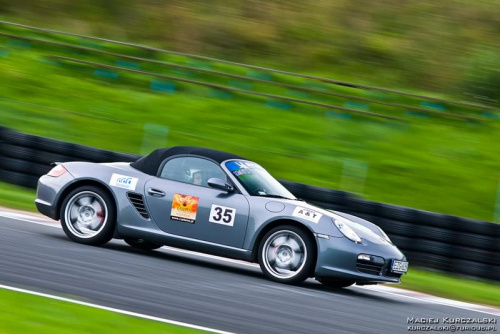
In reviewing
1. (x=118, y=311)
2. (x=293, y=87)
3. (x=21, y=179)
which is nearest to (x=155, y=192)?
(x=118, y=311)

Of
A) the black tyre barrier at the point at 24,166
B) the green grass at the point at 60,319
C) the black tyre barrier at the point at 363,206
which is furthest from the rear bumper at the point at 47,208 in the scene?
the black tyre barrier at the point at 363,206

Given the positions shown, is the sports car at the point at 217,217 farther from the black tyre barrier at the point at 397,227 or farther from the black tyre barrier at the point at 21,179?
the black tyre barrier at the point at 21,179

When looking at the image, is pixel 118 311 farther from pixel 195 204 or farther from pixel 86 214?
pixel 86 214

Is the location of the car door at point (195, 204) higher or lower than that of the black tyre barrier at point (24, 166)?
higher

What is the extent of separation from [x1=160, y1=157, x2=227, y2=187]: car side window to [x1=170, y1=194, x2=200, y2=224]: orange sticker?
0.22 m

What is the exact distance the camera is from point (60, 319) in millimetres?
5496

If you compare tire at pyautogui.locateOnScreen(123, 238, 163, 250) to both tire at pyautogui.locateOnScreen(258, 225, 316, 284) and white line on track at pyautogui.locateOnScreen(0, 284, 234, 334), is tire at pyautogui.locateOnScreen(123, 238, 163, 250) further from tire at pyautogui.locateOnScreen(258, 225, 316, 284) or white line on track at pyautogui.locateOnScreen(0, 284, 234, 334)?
white line on track at pyautogui.locateOnScreen(0, 284, 234, 334)

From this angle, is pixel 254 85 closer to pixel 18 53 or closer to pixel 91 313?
pixel 18 53

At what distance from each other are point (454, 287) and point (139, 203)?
4.00 meters

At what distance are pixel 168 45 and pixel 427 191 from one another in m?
10.3

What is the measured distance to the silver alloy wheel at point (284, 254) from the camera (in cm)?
830

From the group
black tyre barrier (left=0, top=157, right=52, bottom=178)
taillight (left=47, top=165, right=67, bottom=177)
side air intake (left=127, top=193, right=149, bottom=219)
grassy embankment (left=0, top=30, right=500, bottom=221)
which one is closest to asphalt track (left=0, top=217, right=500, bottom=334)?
side air intake (left=127, top=193, right=149, bottom=219)

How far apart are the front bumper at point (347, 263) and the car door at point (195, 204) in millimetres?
860

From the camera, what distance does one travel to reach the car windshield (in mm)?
8805
